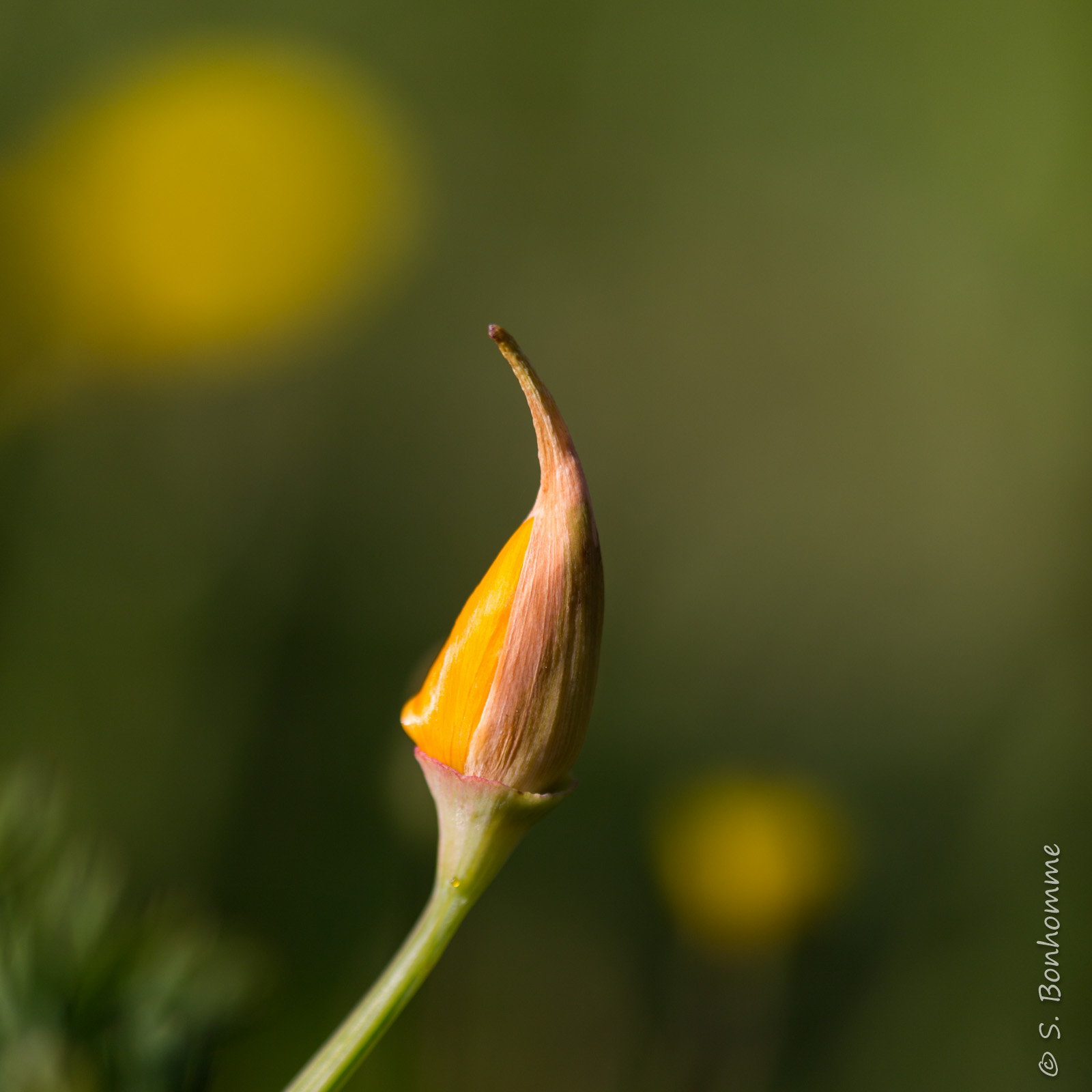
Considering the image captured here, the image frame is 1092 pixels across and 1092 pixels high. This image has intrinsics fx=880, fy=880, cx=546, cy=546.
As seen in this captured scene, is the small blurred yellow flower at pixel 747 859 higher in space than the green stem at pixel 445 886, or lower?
lower

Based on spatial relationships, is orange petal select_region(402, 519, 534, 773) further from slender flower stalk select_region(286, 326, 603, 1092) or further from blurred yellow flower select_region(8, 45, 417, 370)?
blurred yellow flower select_region(8, 45, 417, 370)

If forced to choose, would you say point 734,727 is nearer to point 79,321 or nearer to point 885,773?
point 885,773

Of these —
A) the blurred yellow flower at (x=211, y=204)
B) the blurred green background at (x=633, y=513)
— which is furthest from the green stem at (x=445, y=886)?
the blurred yellow flower at (x=211, y=204)

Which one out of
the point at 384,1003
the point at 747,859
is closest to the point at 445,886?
the point at 384,1003

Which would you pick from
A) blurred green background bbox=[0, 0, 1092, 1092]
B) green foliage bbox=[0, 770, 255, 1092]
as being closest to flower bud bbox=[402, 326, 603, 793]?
green foliage bbox=[0, 770, 255, 1092]

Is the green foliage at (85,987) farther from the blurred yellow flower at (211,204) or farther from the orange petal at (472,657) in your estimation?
the blurred yellow flower at (211,204)

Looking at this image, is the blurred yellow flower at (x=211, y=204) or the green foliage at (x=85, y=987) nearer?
the green foliage at (x=85, y=987)
